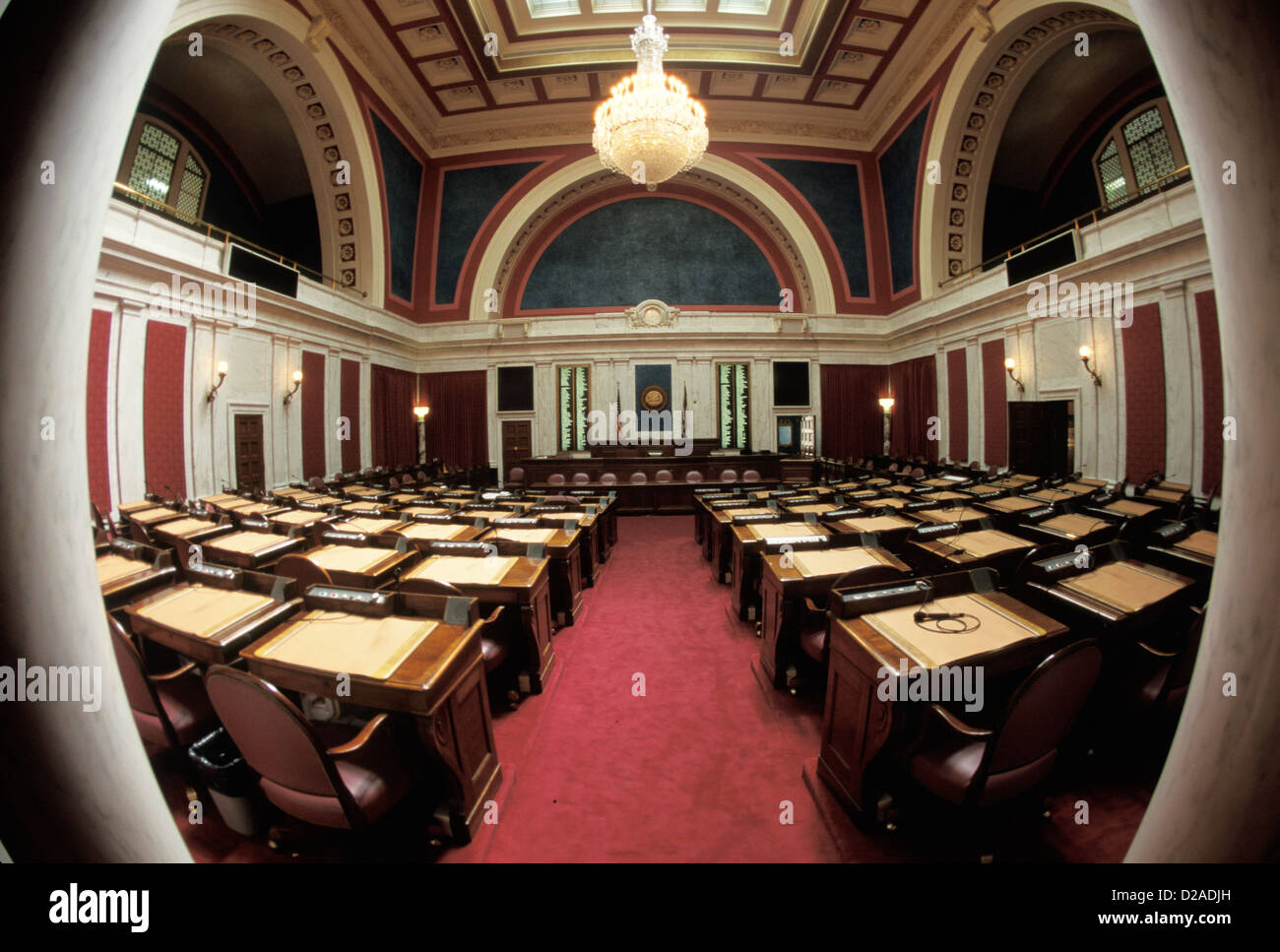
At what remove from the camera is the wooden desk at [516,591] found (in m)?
2.77

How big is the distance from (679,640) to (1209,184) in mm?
3445

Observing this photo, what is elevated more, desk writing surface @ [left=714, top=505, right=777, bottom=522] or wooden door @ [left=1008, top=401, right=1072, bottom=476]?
wooden door @ [left=1008, top=401, right=1072, bottom=476]

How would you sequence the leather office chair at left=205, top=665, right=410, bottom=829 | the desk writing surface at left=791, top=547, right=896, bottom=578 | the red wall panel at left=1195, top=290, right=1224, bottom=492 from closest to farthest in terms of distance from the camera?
the leather office chair at left=205, top=665, right=410, bottom=829 < the desk writing surface at left=791, top=547, right=896, bottom=578 < the red wall panel at left=1195, top=290, right=1224, bottom=492

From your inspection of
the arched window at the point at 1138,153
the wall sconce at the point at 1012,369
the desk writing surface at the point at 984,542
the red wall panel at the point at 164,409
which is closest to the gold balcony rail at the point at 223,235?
the red wall panel at the point at 164,409

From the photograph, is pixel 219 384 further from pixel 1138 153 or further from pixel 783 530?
pixel 1138 153

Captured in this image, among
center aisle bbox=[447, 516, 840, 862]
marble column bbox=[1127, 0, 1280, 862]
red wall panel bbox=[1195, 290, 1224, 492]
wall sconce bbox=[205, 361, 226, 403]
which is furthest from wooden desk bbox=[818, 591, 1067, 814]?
wall sconce bbox=[205, 361, 226, 403]

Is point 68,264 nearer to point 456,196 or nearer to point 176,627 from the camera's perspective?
point 176,627

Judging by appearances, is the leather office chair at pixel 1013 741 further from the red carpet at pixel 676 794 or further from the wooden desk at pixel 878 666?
the red carpet at pixel 676 794

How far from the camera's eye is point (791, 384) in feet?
42.4

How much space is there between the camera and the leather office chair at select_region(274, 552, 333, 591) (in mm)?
2760

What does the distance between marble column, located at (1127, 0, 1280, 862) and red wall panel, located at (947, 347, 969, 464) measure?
1093 cm

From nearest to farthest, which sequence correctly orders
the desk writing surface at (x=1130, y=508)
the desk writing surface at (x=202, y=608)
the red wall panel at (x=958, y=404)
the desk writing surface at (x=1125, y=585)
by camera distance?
the desk writing surface at (x=202, y=608) → the desk writing surface at (x=1125, y=585) → the desk writing surface at (x=1130, y=508) → the red wall panel at (x=958, y=404)

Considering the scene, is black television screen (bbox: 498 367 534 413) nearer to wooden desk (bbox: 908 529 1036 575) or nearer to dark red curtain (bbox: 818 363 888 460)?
dark red curtain (bbox: 818 363 888 460)

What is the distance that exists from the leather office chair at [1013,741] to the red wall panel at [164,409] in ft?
28.5
